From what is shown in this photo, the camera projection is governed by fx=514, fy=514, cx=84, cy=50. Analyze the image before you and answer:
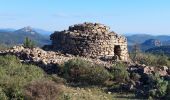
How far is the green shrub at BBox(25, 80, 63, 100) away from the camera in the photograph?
768 inches

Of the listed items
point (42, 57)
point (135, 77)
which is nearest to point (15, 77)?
point (135, 77)

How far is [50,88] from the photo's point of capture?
19797mm

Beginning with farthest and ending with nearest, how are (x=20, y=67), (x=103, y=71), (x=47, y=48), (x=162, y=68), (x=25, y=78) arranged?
(x=47, y=48), (x=162, y=68), (x=103, y=71), (x=20, y=67), (x=25, y=78)

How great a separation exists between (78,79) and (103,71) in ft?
4.83

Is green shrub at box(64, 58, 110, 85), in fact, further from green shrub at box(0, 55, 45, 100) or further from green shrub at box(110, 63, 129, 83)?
green shrub at box(0, 55, 45, 100)

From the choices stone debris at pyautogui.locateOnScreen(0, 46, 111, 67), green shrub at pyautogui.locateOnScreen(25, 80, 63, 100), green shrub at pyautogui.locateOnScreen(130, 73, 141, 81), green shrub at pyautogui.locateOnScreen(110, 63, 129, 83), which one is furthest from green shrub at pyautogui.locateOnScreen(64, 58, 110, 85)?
green shrub at pyautogui.locateOnScreen(25, 80, 63, 100)

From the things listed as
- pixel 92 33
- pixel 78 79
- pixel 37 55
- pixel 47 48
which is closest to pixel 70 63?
pixel 78 79

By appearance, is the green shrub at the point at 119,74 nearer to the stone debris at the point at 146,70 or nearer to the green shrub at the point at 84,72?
the green shrub at the point at 84,72

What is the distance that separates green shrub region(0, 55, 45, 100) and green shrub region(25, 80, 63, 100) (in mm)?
375

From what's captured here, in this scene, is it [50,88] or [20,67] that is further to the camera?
[20,67]

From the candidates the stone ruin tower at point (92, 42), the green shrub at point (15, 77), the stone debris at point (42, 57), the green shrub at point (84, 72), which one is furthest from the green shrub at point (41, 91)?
the stone ruin tower at point (92, 42)

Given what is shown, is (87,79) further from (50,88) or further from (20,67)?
(50,88)

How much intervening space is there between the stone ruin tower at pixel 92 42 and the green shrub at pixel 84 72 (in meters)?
4.09

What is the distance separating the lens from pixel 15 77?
21.5 m
